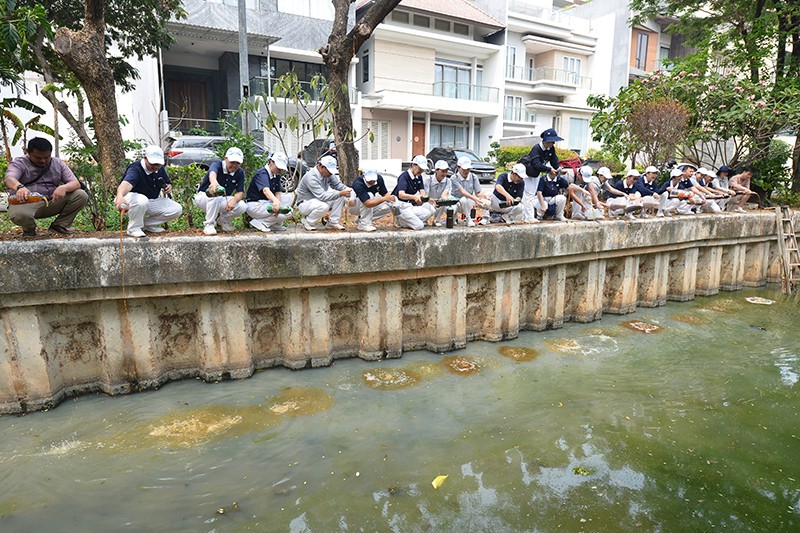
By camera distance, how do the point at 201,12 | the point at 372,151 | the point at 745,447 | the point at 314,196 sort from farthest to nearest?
1. the point at 372,151
2. the point at 201,12
3. the point at 314,196
4. the point at 745,447

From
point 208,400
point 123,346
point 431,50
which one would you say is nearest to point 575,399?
point 208,400

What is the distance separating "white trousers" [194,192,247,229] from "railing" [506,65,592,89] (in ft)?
86.3

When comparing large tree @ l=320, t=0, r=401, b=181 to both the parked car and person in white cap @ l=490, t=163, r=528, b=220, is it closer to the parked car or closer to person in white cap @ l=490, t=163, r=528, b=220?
person in white cap @ l=490, t=163, r=528, b=220

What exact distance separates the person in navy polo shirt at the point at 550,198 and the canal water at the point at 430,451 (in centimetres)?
286

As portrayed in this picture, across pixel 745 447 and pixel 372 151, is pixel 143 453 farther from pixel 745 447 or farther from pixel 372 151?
pixel 372 151

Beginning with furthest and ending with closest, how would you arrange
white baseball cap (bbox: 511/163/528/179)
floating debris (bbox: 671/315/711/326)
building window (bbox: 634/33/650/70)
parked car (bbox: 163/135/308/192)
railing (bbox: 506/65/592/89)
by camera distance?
building window (bbox: 634/33/650/70)
railing (bbox: 506/65/592/89)
parked car (bbox: 163/135/308/192)
floating debris (bbox: 671/315/711/326)
white baseball cap (bbox: 511/163/528/179)

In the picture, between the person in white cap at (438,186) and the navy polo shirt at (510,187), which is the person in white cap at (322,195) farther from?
the navy polo shirt at (510,187)

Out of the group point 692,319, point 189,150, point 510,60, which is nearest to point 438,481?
point 692,319

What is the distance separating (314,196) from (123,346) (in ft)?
10.4

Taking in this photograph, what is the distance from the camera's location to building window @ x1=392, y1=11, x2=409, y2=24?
2559 centimetres

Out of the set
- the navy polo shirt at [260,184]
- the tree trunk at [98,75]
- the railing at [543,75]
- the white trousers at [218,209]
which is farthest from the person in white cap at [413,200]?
the railing at [543,75]

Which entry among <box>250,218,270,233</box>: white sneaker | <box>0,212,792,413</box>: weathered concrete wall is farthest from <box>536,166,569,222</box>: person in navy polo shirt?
<box>250,218,270,233</box>: white sneaker

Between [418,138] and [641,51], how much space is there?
646 inches

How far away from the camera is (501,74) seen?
1110 inches
